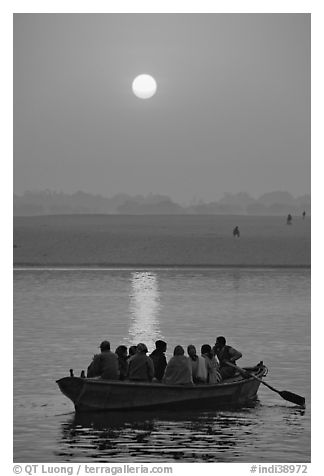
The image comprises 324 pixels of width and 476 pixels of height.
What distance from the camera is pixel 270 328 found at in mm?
45906

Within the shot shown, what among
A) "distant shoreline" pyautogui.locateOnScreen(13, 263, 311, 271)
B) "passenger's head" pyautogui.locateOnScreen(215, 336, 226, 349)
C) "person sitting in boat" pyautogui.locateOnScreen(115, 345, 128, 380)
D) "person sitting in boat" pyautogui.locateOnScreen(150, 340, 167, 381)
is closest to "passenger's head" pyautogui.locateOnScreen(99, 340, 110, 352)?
"person sitting in boat" pyautogui.locateOnScreen(115, 345, 128, 380)

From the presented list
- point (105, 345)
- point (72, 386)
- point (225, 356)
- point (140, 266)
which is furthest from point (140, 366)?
point (140, 266)

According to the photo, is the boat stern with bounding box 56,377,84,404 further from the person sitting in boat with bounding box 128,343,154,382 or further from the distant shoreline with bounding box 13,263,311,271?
the distant shoreline with bounding box 13,263,311,271

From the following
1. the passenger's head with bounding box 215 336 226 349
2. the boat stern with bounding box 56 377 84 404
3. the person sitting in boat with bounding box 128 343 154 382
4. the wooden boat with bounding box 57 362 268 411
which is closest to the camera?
the boat stern with bounding box 56 377 84 404

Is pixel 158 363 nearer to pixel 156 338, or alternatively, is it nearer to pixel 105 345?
pixel 105 345

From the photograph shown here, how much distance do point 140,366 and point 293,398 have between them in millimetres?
4437

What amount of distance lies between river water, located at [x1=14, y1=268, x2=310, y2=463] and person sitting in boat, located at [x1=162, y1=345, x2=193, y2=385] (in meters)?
0.79

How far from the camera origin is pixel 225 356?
27266 millimetres

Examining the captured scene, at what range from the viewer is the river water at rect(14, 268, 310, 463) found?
22156mm

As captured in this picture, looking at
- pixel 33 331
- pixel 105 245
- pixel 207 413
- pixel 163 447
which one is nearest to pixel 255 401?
pixel 207 413
